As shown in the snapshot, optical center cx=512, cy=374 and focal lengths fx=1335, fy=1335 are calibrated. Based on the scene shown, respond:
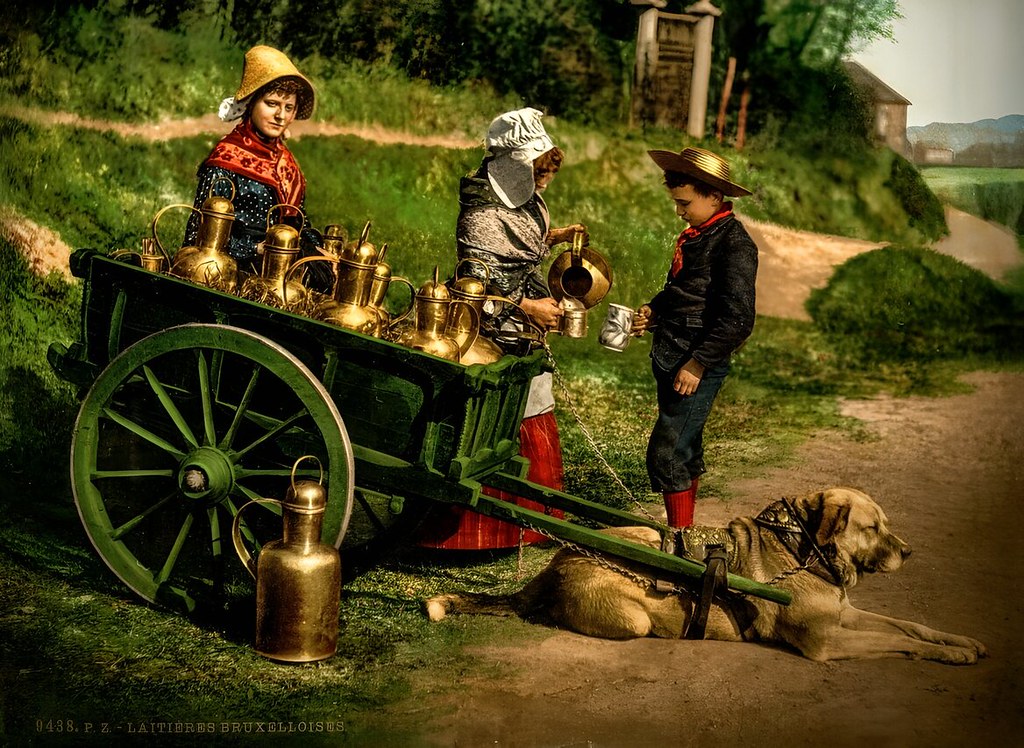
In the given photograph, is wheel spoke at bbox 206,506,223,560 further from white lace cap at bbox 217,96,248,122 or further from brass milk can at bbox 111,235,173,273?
white lace cap at bbox 217,96,248,122

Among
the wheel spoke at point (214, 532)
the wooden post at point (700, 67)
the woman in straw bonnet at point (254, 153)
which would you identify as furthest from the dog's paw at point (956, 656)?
the wooden post at point (700, 67)

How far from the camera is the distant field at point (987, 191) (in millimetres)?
7602

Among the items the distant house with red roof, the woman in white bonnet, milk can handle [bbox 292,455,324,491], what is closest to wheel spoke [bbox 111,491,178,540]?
milk can handle [bbox 292,455,324,491]

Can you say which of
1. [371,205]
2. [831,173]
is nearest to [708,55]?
[831,173]

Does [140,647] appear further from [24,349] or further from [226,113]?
[24,349]

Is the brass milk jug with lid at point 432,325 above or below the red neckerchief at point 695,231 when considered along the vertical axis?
below

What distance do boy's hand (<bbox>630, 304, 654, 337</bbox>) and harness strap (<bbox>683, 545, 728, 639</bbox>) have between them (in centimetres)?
125

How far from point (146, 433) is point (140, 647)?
0.93 m

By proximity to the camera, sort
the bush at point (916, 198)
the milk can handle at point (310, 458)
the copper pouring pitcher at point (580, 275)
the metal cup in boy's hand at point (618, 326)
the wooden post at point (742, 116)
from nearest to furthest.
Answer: the milk can handle at point (310, 458) < the metal cup in boy's hand at point (618, 326) < the copper pouring pitcher at point (580, 275) < the bush at point (916, 198) < the wooden post at point (742, 116)

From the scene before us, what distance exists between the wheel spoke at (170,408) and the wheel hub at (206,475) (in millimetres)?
94

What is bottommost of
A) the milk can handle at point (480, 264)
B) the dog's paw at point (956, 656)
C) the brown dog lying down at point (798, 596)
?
the dog's paw at point (956, 656)

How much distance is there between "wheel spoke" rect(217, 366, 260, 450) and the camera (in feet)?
18.3

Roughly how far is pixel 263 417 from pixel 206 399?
0.84 feet

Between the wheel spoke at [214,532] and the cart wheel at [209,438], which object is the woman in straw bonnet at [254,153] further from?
the wheel spoke at [214,532]
